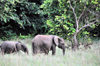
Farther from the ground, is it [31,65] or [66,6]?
[66,6]

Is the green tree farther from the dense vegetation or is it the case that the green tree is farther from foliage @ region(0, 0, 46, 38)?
foliage @ region(0, 0, 46, 38)

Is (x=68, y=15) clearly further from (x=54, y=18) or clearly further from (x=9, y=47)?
(x=9, y=47)

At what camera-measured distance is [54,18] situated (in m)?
22.4

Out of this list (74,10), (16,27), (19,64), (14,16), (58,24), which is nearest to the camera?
(19,64)

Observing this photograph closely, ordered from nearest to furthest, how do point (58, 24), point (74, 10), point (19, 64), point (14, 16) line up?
point (19, 64)
point (74, 10)
point (58, 24)
point (14, 16)

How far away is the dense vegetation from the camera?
1898cm

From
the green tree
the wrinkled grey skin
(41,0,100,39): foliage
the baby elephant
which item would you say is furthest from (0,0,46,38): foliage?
the wrinkled grey skin

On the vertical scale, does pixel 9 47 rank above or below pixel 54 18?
below

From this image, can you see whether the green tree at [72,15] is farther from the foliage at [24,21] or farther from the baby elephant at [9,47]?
Result: the foliage at [24,21]

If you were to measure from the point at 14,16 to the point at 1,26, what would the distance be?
231cm

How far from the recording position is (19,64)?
8727 mm

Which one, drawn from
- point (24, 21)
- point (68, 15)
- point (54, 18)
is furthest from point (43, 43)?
point (24, 21)

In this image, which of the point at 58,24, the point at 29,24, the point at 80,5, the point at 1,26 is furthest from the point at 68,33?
the point at 1,26

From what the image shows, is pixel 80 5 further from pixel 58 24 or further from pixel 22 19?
pixel 22 19
